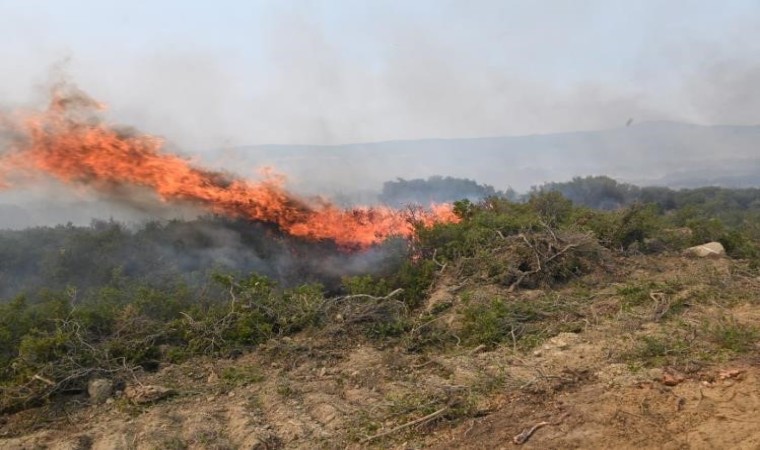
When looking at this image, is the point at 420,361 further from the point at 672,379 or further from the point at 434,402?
the point at 672,379

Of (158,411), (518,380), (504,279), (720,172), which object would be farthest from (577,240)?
(720,172)

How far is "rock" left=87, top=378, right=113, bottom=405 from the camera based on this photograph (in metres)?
5.28

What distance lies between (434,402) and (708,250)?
7940 millimetres

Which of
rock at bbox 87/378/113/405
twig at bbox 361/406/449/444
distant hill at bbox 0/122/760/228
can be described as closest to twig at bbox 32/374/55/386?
rock at bbox 87/378/113/405

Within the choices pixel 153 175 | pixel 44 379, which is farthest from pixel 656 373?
pixel 153 175

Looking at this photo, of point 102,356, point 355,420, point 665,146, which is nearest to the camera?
point 355,420

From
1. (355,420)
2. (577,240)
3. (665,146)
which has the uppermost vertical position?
(665,146)

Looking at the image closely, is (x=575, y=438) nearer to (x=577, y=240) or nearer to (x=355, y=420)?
(x=355, y=420)

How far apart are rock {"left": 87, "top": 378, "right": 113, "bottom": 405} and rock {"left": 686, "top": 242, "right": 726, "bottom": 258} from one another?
9.99 metres

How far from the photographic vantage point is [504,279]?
27.5 feet

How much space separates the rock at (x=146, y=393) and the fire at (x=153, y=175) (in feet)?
22.5

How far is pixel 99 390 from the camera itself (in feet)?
17.5

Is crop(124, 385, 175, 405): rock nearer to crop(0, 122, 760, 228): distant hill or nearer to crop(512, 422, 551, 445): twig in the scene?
crop(512, 422, 551, 445): twig

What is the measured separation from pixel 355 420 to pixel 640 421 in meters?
2.32
